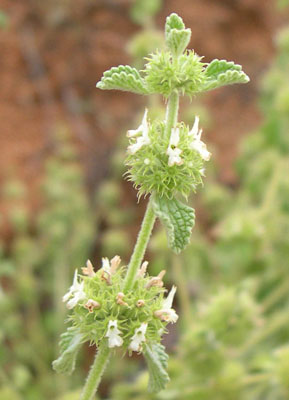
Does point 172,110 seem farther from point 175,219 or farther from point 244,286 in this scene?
point 244,286

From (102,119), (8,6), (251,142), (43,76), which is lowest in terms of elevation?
(251,142)

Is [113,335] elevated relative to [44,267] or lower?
lower

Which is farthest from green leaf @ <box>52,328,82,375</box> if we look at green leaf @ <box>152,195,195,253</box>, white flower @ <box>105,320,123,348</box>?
green leaf @ <box>152,195,195,253</box>

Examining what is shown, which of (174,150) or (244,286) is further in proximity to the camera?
(244,286)

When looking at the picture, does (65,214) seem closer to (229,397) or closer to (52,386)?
(52,386)

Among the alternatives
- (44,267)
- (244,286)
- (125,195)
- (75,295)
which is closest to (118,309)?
(75,295)

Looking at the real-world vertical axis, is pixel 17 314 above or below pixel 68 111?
below

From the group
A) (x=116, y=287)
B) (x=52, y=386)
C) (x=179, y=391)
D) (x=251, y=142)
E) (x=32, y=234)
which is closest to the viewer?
(x=116, y=287)

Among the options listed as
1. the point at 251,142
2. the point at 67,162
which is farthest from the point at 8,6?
the point at 251,142
